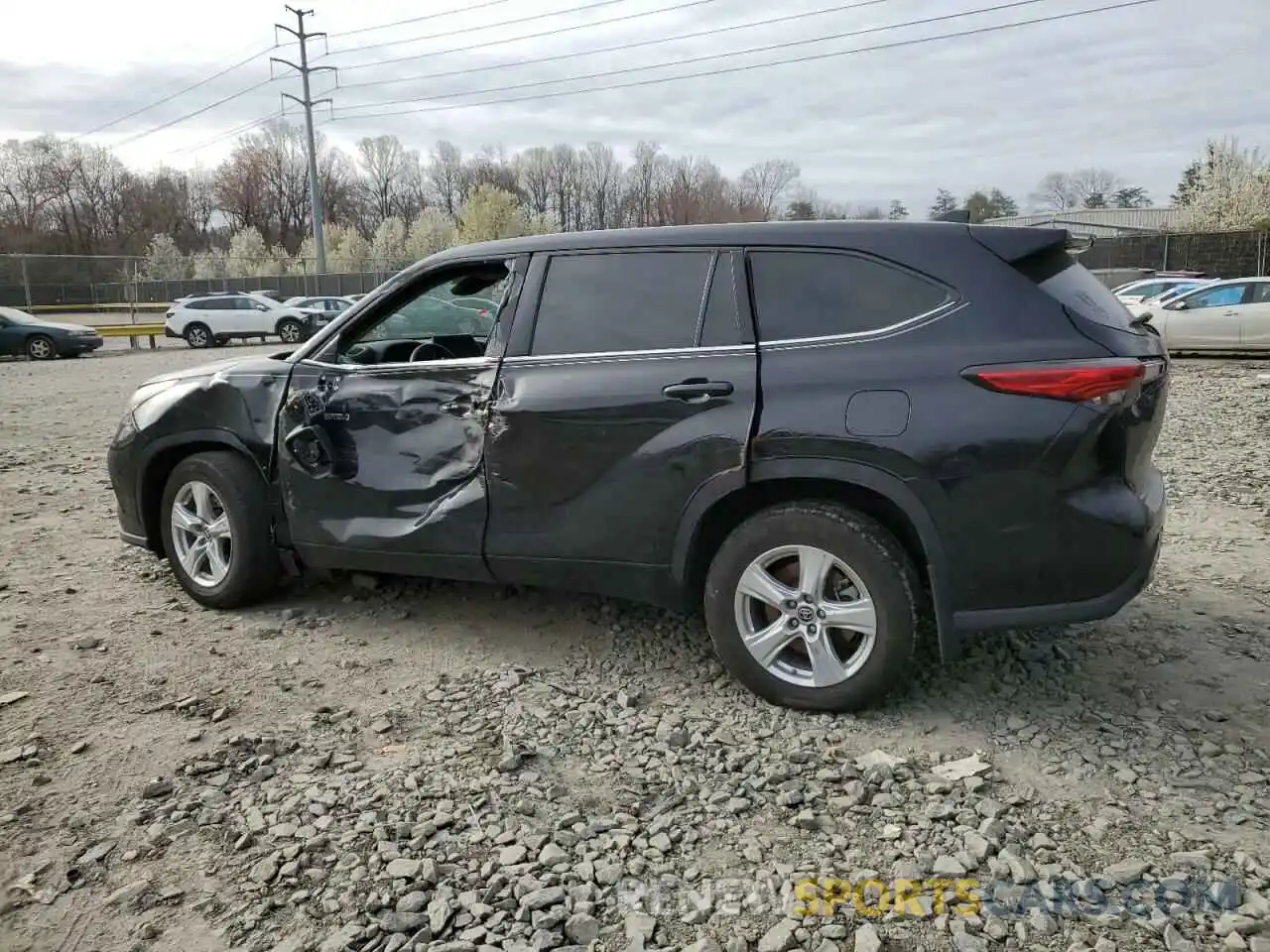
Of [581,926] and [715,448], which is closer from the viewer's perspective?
[581,926]

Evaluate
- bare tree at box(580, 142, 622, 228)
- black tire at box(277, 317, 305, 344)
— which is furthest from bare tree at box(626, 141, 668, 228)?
black tire at box(277, 317, 305, 344)

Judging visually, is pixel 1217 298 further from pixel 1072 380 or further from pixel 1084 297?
pixel 1072 380

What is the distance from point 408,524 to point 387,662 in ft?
2.01

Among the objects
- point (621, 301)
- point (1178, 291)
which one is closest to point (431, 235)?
point (1178, 291)

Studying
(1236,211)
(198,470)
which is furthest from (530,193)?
(198,470)

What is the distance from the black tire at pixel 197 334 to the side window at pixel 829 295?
28.8 metres

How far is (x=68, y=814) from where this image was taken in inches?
118

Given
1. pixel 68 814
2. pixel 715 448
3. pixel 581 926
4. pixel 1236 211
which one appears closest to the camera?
pixel 581 926

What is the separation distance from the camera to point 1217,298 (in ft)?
58.0

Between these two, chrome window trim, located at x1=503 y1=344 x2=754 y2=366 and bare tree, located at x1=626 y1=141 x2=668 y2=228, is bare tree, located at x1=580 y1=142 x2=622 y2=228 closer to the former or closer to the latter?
bare tree, located at x1=626 y1=141 x2=668 y2=228

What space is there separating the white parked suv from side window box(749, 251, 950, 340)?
27.2 metres

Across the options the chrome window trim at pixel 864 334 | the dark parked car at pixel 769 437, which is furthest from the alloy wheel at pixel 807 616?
the chrome window trim at pixel 864 334

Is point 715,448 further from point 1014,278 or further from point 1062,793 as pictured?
point 1062,793

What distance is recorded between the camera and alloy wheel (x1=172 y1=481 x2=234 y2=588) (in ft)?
A: 15.5
